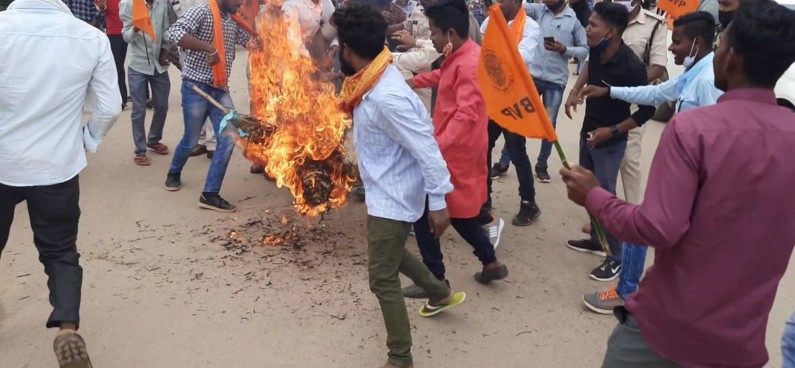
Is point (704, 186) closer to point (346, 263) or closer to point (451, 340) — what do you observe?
point (451, 340)

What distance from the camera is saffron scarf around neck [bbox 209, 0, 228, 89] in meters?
5.63

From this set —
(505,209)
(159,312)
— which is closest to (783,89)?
(505,209)

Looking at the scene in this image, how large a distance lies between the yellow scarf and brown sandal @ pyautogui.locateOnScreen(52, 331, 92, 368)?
1.93 metres

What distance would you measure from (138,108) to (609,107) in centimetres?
509

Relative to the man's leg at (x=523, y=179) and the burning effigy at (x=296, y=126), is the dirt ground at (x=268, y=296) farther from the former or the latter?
the burning effigy at (x=296, y=126)

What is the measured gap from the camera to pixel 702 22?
12.9 ft

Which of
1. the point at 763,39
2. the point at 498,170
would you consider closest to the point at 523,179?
the point at 498,170

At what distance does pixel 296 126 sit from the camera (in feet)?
16.9

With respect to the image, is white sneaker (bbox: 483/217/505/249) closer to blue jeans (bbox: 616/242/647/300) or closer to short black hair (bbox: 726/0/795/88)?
blue jeans (bbox: 616/242/647/300)

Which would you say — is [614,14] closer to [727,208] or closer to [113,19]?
[727,208]

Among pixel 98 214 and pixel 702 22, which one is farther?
pixel 98 214

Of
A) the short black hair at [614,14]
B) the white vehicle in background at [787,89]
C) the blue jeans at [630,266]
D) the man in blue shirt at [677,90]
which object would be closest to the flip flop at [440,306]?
the man in blue shirt at [677,90]

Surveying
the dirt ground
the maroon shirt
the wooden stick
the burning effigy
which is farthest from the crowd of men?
the burning effigy

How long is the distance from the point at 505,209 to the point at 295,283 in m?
2.44
